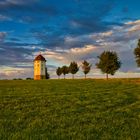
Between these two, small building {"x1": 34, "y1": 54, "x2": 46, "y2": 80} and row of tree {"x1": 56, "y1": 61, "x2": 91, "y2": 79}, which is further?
small building {"x1": 34, "y1": 54, "x2": 46, "y2": 80}

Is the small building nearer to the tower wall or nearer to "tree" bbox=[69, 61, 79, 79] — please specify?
the tower wall

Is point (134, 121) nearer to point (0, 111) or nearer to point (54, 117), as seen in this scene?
point (54, 117)

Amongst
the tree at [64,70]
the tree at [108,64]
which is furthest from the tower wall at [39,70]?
the tree at [108,64]

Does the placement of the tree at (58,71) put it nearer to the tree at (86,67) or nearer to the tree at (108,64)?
the tree at (86,67)

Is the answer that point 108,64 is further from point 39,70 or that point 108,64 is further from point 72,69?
point 39,70

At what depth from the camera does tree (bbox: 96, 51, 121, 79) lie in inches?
4464

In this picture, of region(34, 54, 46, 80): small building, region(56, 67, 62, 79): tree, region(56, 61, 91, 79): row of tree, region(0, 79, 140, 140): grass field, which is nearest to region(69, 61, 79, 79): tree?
region(56, 61, 91, 79): row of tree

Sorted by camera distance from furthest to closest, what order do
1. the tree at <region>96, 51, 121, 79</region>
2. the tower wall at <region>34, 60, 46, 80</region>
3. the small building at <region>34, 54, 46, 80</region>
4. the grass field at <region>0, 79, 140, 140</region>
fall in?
the small building at <region>34, 54, 46, 80</region>
the tower wall at <region>34, 60, 46, 80</region>
the tree at <region>96, 51, 121, 79</region>
the grass field at <region>0, 79, 140, 140</region>

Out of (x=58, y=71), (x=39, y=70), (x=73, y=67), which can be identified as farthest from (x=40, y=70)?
(x=73, y=67)

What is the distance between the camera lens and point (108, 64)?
372ft

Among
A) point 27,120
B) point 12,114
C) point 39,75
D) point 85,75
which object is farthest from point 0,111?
point 39,75

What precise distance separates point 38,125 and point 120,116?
17.7 ft

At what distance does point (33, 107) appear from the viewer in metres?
22.6

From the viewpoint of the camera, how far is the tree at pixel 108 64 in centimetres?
11338
